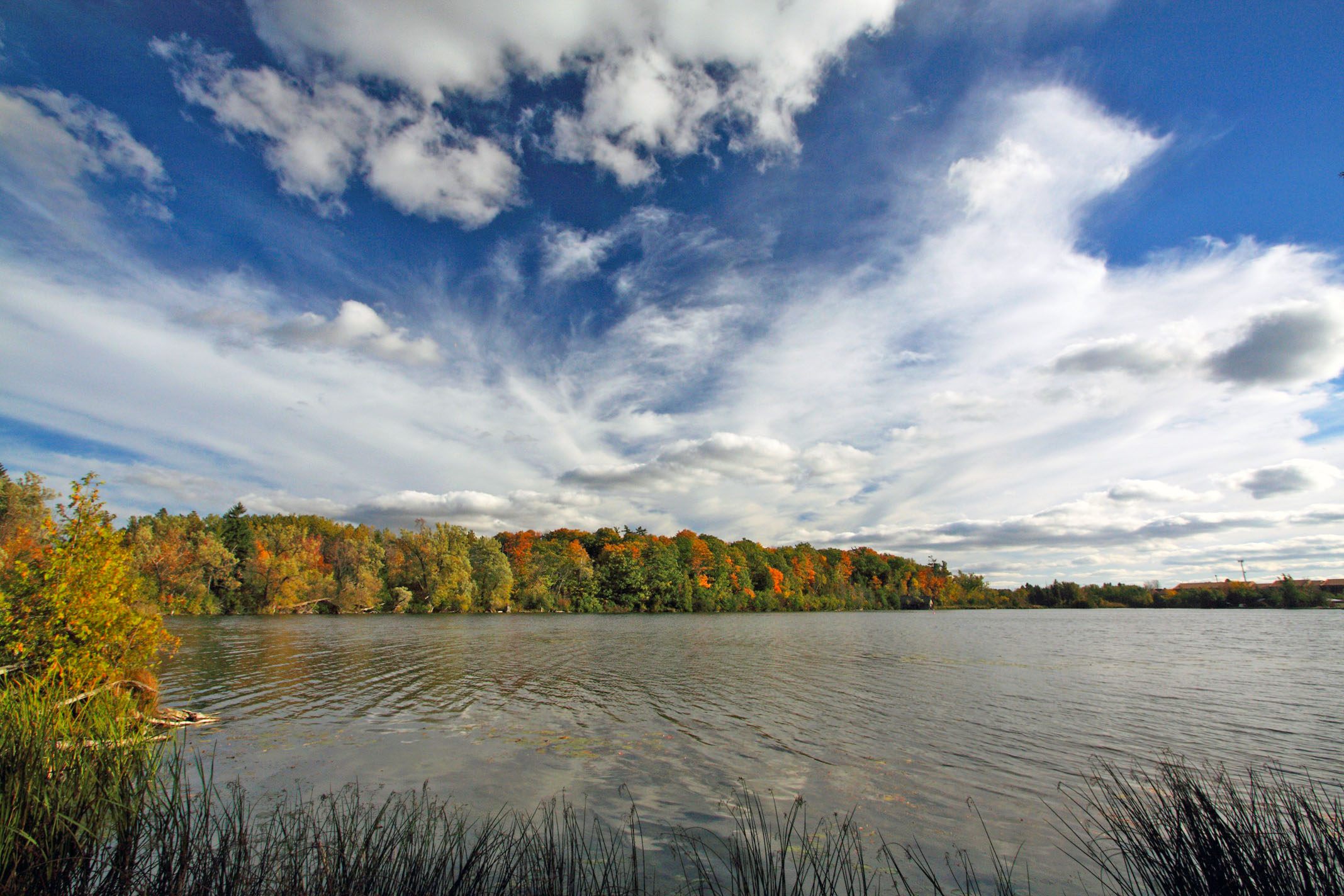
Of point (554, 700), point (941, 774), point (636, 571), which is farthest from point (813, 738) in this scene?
point (636, 571)

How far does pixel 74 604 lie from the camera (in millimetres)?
14352

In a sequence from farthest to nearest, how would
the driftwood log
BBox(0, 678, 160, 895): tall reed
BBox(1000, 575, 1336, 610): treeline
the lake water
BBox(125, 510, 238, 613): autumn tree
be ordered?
BBox(1000, 575, 1336, 610): treeline
BBox(125, 510, 238, 613): autumn tree
the driftwood log
the lake water
BBox(0, 678, 160, 895): tall reed

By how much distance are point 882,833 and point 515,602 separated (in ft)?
370

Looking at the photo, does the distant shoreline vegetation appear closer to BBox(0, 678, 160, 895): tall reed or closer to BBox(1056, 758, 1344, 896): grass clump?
BBox(0, 678, 160, 895): tall reed

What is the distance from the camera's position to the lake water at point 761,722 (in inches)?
520

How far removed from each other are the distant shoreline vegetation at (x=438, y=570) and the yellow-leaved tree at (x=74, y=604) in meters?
44.3

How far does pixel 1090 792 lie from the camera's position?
13188 mm

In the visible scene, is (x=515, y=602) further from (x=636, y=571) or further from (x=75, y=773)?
(x=75, y=773)

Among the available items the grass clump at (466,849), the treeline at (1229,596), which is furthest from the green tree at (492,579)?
the treeline at (1229,596)

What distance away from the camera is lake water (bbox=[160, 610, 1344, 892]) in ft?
43.3

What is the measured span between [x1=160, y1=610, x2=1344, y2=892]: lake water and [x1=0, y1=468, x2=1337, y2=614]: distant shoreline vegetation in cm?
4110

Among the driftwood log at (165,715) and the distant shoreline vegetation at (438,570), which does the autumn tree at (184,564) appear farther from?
the driftwood log at (165,715)

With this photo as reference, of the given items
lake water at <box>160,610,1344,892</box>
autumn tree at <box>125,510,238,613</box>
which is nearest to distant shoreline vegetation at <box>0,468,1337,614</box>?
autumn tree at <box>125,510,238,613</box>

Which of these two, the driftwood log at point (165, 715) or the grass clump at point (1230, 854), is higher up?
the grass clump at point (1230, 854)
